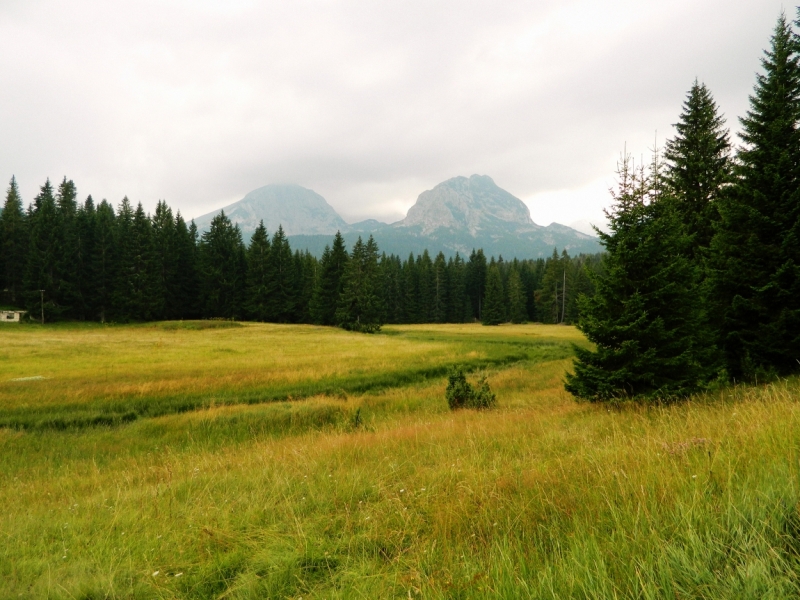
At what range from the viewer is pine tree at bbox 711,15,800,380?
12359 mm

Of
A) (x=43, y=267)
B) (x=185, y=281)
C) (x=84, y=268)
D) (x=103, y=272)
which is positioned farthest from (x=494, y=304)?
(x=43, y=267)

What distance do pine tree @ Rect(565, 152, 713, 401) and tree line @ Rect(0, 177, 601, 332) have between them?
48988mm

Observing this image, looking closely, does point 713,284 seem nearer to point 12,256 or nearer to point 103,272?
point 103,272

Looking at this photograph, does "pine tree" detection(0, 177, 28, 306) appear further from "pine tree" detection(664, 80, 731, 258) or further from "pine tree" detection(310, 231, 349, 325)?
"pine tree" detection(664, 80, 731, 258)

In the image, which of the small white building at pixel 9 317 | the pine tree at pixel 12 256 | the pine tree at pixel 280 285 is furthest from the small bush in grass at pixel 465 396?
the pine tree at pixel 12 256

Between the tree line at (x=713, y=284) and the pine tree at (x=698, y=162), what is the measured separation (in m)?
2.89

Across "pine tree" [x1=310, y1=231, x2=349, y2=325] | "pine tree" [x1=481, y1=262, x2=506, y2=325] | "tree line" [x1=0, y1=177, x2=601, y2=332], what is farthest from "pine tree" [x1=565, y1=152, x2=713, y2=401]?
"pine tree" [x1=481, y1=262, x2=506, y2=325]

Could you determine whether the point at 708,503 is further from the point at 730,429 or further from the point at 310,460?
the point at 310,460

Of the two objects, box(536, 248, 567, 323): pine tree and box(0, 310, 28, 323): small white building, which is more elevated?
box(536, 248, 567, 323): pine tree

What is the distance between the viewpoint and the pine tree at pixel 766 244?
12.4 meters

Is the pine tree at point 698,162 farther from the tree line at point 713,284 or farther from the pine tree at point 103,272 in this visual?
the pine tree at point 103,272

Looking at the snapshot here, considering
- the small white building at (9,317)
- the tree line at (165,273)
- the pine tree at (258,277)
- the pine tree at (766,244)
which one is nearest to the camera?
the pine tree at (766,244)

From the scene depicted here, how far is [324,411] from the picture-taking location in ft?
46.4

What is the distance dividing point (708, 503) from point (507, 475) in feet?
6.75
